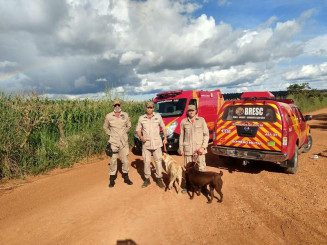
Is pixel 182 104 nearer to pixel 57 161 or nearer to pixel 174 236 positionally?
pixel 57 161

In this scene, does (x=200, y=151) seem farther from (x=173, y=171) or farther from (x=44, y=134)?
(x=44, y=134)

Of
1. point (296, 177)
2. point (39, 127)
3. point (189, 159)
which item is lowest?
point (296, 177)

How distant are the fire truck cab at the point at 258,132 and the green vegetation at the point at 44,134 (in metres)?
5.29

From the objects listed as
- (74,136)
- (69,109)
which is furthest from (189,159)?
(69,109)

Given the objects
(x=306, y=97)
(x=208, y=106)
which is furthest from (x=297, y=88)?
(x=208, y=106)

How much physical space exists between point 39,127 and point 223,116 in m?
6.50

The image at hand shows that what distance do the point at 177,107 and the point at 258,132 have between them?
4131 millimetres

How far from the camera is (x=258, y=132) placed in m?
6.04

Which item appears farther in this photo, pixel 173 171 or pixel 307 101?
pixel 307 101

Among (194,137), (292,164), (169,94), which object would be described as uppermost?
(169,94)

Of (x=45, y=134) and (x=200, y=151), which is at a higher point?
(x=45, y=134)

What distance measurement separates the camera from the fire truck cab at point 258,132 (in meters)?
5.80

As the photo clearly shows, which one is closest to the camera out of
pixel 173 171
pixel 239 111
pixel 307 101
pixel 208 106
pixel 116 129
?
pixel 173 171

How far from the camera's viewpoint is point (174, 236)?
3674mm
